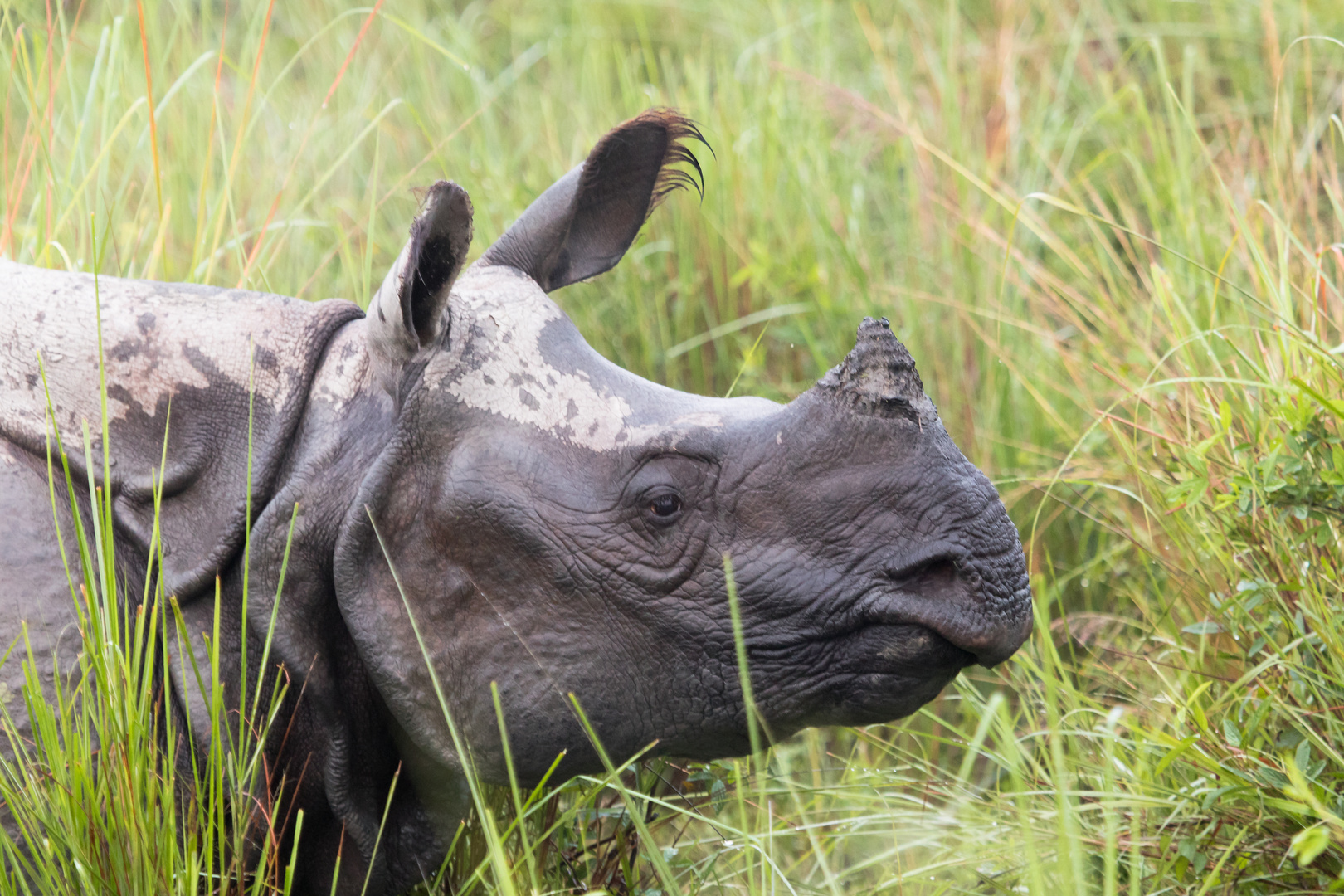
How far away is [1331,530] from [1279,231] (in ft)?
2.87

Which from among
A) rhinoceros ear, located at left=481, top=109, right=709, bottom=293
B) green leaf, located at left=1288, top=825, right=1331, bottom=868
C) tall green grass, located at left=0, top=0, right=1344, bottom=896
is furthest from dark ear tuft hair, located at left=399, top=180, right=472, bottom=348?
green leaf, located at left=1288, top=825, right=1331, bottom=868

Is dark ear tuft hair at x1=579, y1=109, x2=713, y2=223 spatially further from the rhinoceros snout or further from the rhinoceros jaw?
the rhinoceros snout

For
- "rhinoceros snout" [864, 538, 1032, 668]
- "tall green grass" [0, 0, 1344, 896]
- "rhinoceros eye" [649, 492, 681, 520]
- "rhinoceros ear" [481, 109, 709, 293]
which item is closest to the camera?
"rhinoceros snout" [864, 538, 1032, 668]

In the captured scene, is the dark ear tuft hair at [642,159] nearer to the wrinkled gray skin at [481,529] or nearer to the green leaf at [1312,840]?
the wrinkled gray skin at [481,529]

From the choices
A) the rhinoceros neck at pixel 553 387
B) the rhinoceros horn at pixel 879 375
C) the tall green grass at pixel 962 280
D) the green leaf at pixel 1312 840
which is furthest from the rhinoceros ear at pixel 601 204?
the green leaf at pixel 1312 840

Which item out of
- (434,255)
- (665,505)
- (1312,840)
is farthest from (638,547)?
(1312,840)

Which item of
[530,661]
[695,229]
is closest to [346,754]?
[530,661]

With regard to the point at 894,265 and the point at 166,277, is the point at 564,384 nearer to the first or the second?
the point at 166,277

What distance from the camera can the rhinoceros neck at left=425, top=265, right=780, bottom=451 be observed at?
2418 mm

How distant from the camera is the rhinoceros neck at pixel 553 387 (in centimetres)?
242

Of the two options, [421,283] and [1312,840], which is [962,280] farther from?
[1312,840]

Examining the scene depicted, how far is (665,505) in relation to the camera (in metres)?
2.36

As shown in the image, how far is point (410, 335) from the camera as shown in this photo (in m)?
2.38

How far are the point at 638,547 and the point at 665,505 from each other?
0.09m
